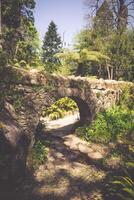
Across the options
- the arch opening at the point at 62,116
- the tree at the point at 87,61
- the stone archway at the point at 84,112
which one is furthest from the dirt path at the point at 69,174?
the tree at the point at 87,61

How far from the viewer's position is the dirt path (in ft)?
26.6

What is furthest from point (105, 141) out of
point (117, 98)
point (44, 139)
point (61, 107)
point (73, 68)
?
point (73, 68)

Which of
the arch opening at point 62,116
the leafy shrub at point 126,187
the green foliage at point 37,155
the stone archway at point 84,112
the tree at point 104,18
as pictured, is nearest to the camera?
the leafy shrub at point 126,187

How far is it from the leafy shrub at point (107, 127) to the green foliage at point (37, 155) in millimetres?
2403

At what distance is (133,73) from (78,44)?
487cm

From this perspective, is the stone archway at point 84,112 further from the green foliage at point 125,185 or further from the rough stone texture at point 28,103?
the green foliage at point 125,185

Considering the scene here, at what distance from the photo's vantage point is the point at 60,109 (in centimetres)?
1831

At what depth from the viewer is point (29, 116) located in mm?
9586

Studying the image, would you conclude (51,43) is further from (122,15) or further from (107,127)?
(107,127)

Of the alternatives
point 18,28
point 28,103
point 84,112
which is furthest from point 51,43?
point 28,103

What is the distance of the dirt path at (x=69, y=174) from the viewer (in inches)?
319

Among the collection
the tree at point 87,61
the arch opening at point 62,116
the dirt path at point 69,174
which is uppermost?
the tree at point 87,61

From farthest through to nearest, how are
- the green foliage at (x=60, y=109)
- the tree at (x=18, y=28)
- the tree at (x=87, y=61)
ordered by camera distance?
the tree at (x=18, y=28) → the green foliage at (x=60, y=109) → the tree at (x=87, y=61)

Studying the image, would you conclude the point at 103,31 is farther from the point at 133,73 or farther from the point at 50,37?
the point at 50,37
